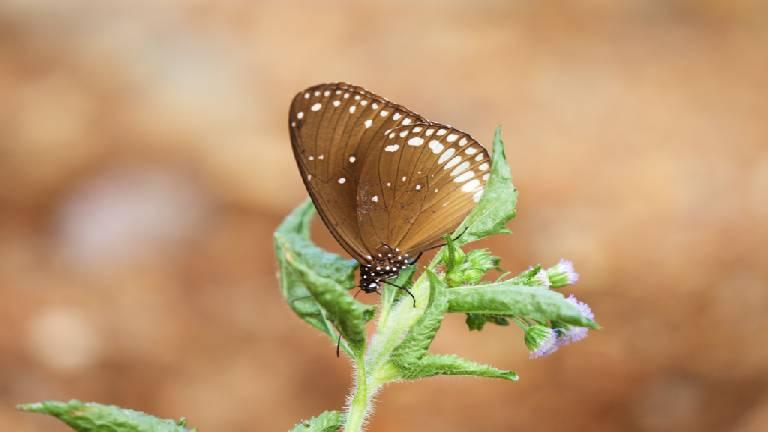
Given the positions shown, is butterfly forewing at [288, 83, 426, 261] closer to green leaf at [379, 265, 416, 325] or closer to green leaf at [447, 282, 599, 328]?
green leaf at [379, 265, 416, 325]

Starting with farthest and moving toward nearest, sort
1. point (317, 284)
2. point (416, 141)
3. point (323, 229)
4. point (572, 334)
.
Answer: point (323, 229), point (416, 141), point (572, 334), point (317, 284)

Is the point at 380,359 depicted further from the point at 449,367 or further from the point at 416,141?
the point at 416,141

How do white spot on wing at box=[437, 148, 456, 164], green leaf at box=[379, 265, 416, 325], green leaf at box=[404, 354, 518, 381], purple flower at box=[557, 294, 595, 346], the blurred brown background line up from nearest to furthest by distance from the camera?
green leaf at box=[404, 354, 518, 381], purple flower at box=[557, 294, 595, 346], green leaf at box=[379, 265, 416, 325], white spot on wing at box=[437, 148, 456, 164], the blurred brown background

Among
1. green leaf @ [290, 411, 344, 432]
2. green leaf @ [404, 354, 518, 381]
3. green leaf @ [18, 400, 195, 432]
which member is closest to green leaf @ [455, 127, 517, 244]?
green leaf @ [404, 354, 518, 381]

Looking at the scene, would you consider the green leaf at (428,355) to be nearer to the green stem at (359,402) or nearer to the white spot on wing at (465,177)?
the green stem at (359,402)

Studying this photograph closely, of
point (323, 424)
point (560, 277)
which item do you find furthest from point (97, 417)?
point (560, 277)

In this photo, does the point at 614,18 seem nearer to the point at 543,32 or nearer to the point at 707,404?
the point at 543,32

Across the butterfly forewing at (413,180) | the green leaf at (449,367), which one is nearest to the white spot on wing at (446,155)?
the butterfly forewing at (413,180)
